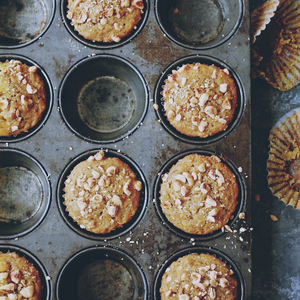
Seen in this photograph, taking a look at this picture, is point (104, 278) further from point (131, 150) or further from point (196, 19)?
point (196, 19)

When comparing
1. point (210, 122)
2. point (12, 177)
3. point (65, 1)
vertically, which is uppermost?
point (65, 1)

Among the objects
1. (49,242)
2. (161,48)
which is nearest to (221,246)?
(49,242)

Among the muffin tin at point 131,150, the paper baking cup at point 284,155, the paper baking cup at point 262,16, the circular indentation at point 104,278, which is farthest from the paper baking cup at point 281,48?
the circular indentation at point 104,278

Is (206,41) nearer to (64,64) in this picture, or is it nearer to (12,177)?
(64,64)

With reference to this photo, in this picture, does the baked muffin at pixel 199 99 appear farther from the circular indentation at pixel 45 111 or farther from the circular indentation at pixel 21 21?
the circular indentation at pixel 21 21

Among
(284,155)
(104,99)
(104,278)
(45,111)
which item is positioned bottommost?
(104,278)

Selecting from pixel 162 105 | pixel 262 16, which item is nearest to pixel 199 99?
pixel 162 105
